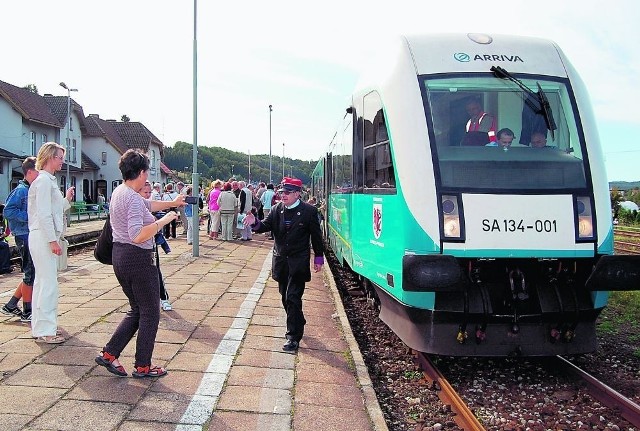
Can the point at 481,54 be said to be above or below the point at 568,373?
above

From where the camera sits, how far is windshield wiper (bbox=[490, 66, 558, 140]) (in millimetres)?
6188

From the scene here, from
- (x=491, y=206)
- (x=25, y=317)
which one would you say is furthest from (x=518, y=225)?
(x=25, y=317)

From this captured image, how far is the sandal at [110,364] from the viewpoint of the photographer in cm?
514

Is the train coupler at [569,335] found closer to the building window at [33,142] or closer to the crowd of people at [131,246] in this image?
the crowd of people at [131,246]

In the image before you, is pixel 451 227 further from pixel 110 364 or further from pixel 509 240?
pixel 110 364

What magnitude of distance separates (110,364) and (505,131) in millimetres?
4149

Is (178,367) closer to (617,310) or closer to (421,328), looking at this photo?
(421,328)

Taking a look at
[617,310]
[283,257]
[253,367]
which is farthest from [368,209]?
[617,310]

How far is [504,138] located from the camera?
621 cm

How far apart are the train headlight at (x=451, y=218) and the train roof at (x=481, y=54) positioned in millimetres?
1360

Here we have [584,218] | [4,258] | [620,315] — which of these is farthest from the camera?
[620,315]

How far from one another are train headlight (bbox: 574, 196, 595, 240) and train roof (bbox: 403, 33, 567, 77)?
136 cm

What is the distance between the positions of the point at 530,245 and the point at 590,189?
2.81ft

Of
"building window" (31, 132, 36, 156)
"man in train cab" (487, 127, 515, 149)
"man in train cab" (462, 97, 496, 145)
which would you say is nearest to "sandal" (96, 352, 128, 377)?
"man in train cab" (462, 97, 496, 145)
